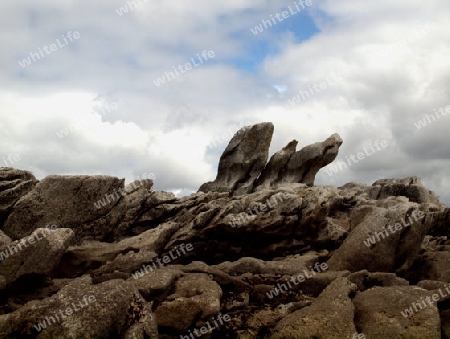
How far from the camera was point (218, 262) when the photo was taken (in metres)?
47.6

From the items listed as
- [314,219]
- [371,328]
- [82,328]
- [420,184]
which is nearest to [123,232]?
[314,219]

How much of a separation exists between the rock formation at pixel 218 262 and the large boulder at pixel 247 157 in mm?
280

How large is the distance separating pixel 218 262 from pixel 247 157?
24.2 meters

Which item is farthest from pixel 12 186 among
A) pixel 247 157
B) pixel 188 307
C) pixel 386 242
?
pixel 386 242

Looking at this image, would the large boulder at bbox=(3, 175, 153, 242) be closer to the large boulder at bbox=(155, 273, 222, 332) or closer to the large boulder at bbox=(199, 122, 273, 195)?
the large boulder at bbox=(199, 122, 273, 195)

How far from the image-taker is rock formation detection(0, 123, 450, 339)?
2700 centimetres

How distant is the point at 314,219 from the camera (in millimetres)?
48781

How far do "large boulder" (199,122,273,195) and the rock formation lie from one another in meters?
0.28

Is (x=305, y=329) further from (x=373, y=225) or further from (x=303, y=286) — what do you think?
(x=373, y=225)

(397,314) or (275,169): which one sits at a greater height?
(275,169)

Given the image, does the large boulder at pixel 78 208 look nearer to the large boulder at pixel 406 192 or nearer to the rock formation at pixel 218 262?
the rock formation at pixel 218 262

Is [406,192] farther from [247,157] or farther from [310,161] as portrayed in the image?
[247,157]

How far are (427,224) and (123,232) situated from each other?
30140mm

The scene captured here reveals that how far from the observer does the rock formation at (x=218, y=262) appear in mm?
27000
